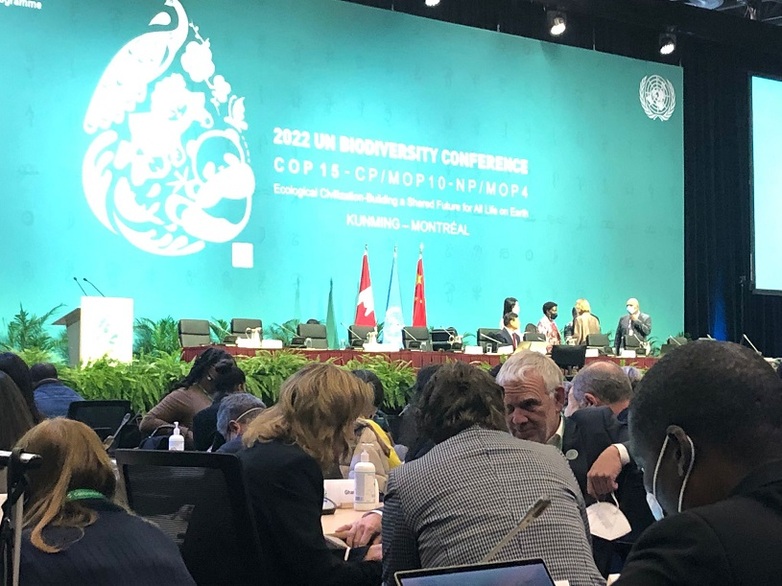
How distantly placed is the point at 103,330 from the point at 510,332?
4.56 meters

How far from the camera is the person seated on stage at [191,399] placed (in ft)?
18.0

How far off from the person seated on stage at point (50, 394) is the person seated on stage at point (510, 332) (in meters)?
5.44

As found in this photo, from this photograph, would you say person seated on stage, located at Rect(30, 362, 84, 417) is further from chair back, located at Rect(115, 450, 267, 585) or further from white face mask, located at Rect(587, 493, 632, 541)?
white face mask, located at Rect(587, 493, 632, 541)

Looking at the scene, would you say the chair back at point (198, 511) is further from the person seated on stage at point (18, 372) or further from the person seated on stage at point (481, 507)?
the person seated on stage at point (18, 372)

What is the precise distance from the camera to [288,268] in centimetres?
1129

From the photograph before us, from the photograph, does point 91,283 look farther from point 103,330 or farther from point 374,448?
point 374,448

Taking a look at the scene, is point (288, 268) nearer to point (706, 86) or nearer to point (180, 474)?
point (706, 86)

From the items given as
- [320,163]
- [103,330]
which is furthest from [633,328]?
[103,330]

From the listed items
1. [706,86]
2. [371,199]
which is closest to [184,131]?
[371,199]

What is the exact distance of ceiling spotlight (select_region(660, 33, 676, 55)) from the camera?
536 inches

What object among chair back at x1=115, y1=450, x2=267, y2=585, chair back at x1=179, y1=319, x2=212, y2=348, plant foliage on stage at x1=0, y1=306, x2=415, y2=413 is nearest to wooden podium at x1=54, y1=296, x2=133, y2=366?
plant foliage on stage at x1=0, y1=306, x2=415, y2=413

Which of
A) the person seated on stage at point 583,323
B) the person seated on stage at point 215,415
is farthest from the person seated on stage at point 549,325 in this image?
the person seated on stage at point 215,415

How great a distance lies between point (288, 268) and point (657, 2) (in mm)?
6119

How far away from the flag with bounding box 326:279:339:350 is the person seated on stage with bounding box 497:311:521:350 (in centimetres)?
184
